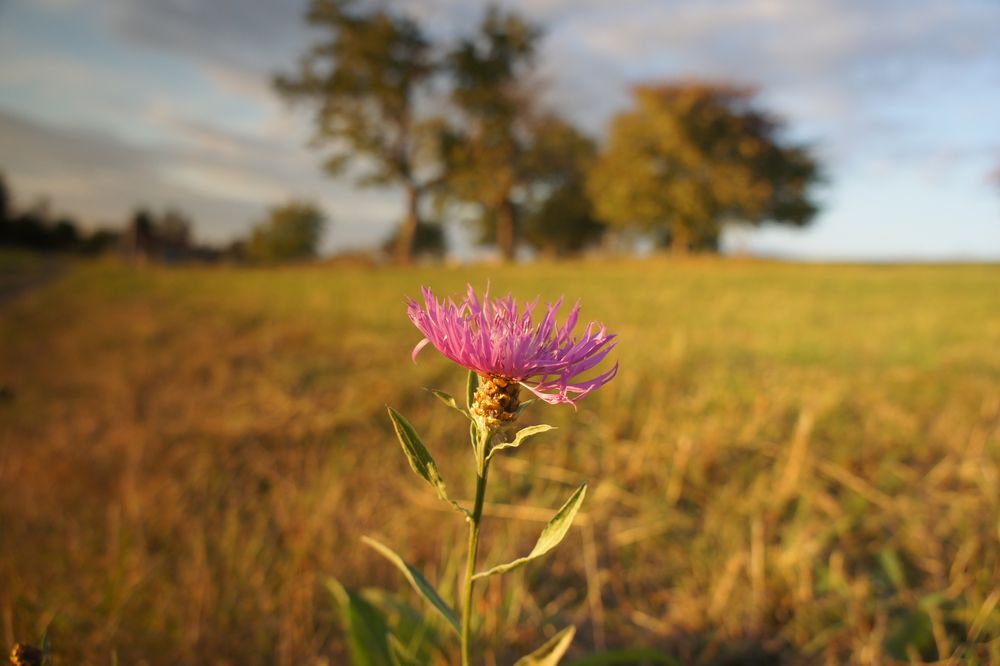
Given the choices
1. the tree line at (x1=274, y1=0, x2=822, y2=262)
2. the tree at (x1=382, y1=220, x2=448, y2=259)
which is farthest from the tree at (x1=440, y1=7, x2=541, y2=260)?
the tree at (x1=382, y1=220, x2=448, y2=259)

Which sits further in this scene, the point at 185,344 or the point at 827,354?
the point at 185,344

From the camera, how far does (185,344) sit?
5.09 meters

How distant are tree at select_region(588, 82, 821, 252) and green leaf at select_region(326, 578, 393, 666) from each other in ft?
90.0

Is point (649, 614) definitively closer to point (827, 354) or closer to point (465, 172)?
point (827, 354)

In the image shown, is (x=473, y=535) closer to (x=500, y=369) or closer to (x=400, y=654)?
(x=500, y=369)

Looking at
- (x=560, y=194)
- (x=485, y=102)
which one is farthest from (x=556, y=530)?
(x=560, y=194)

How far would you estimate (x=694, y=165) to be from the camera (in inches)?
1091

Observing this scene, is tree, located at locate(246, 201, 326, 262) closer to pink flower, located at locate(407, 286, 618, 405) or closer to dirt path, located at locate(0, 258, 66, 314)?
dirt path, located at locate(0, 258, 66, 314)

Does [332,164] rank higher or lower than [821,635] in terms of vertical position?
higher

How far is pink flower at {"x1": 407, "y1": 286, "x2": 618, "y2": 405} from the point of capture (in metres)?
0.63

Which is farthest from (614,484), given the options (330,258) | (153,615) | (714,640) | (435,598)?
(330,258)

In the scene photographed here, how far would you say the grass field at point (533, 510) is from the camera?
1599 mm

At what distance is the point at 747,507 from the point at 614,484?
43cm

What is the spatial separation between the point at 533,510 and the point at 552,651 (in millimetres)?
1206
